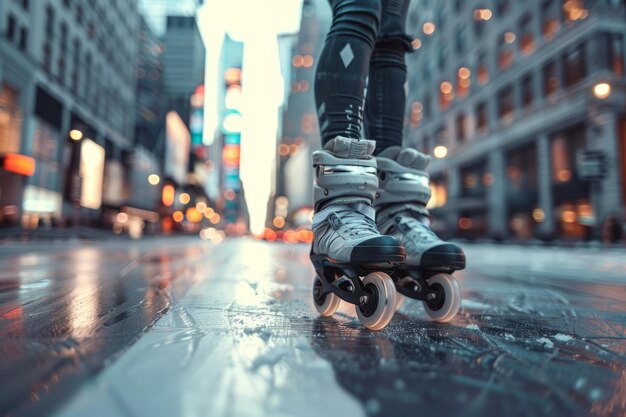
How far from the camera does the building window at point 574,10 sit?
55.0ft

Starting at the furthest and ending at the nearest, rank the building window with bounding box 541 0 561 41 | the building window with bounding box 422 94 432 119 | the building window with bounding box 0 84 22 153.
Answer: the building window with bounding box 422 94 432 119 → the building window with bounding box 541 0 561 41 → the building window with bounding box 0 84 22 153

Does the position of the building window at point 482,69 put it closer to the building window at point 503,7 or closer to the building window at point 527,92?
the building window at point 503,7

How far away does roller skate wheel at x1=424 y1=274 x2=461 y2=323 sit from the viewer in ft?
4.03

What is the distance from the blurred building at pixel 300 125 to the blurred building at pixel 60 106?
54.4 m

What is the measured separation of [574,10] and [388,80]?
20.7m

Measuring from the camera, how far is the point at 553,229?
18.1 meters

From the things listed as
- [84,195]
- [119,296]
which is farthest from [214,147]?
[119,296]

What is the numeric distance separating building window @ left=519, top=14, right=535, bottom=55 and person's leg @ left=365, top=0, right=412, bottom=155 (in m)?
22.1

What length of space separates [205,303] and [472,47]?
92.3ft

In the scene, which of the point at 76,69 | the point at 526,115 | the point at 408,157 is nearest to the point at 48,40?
the point at 76,69

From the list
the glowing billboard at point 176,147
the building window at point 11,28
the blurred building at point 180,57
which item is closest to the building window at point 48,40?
the building window at point 11,28

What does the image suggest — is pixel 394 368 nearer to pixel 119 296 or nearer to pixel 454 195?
pixel 119 296

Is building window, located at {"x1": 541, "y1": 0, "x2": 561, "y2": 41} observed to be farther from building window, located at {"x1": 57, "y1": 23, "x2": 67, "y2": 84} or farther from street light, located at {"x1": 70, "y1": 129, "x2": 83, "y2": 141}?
Result: building window, located at {"x1": 57, "y1": 23, "x2": 67, "y2": 84}

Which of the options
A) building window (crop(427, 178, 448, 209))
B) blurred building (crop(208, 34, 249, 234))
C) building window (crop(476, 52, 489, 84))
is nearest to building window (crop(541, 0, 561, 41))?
building window (crop(476, 52, 489, 84))
